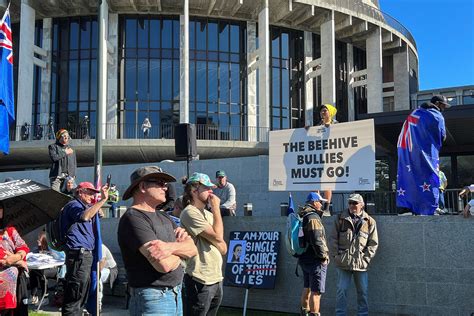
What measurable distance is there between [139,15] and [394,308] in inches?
1113

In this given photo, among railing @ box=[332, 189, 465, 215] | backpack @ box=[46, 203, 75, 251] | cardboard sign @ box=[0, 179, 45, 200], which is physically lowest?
backpack @ box=[46, 203, 75, 251]

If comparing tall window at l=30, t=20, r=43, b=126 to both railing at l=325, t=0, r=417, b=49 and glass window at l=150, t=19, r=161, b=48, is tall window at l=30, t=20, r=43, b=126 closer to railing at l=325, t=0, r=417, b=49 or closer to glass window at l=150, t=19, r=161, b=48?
glass window at l=150, t=19, r=161, b=48

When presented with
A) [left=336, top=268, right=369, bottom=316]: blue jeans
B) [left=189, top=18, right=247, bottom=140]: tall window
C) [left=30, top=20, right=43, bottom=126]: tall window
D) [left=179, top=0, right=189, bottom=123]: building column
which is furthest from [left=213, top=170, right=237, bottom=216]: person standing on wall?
[left=30, top=20, right=43, bottom=126]: tall window

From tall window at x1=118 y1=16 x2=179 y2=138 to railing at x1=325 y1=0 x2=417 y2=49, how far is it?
10.2 metres

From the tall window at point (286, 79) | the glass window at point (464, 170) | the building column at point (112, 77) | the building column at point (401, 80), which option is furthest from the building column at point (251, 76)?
the glass window at point (464, 170)

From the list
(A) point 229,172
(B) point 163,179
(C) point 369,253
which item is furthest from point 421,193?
(A) point 229,172

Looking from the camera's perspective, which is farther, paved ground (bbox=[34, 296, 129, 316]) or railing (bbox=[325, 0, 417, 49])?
railing (bbox=[325, 0, 417, 49])

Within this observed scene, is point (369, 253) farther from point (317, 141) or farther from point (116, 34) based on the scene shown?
point (116, 34)

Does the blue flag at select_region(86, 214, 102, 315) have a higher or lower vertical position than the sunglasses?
lower

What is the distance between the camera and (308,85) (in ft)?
113

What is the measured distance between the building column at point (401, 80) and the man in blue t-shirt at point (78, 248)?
32781 mm

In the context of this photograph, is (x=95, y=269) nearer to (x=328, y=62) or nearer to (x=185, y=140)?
(x=185, y=140)

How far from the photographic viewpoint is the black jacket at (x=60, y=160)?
10781 mm

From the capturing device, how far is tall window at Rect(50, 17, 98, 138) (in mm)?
32312
